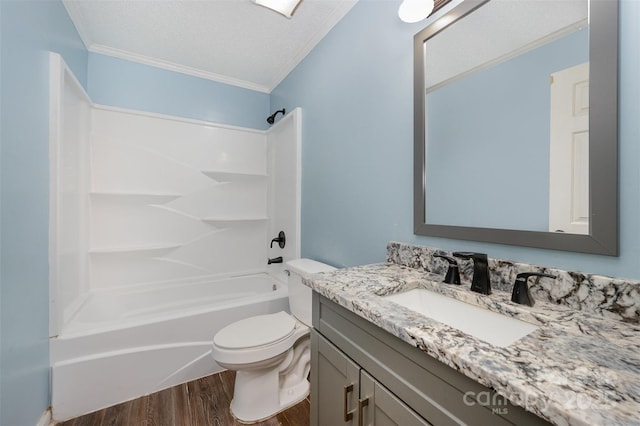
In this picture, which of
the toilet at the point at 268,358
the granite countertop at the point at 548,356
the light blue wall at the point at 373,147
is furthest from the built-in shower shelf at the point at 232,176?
the granite countertop at the point at 548,356

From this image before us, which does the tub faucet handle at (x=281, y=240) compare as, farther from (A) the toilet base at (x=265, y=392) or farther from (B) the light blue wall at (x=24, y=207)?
(B) the light blue wall at (x=24, y=207)

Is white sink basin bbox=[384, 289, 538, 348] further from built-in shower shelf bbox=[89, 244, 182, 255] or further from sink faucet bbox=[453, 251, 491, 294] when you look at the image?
built-in shower shelf bbox=[89, 244, 182, 255]

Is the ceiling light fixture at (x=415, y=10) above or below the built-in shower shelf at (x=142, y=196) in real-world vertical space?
above

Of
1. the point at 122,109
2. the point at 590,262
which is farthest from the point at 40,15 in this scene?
the point at 590,262

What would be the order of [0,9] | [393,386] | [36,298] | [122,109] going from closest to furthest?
[393,386] → [0,9] → [36,298] → [122,109]

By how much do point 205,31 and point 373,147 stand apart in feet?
5.28

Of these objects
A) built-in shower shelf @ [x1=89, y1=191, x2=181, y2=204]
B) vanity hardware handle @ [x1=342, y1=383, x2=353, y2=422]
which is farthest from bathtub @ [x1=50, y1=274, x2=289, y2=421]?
vanity hardware handle @ [x1=342, y1=383, x2=353, y2=422]

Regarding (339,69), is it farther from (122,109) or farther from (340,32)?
(122,109)

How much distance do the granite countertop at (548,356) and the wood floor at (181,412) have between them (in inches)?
43.1

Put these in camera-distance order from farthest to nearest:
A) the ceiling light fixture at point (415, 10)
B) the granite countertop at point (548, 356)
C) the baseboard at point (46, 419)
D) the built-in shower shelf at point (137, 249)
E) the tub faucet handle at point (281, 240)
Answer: the tub faucet handle at point (281, 240), the built-in shower shelf at point (137, 249), the baseboard at point (46, 419), the ceiling light fixture at point (415, 10), the granite countertop at point (548, 356)

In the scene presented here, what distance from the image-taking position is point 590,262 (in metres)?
0.73

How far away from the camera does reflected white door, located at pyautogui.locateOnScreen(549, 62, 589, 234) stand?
75 centimetres

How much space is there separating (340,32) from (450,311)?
1793 millimetres

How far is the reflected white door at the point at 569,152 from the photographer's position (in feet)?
2.46
